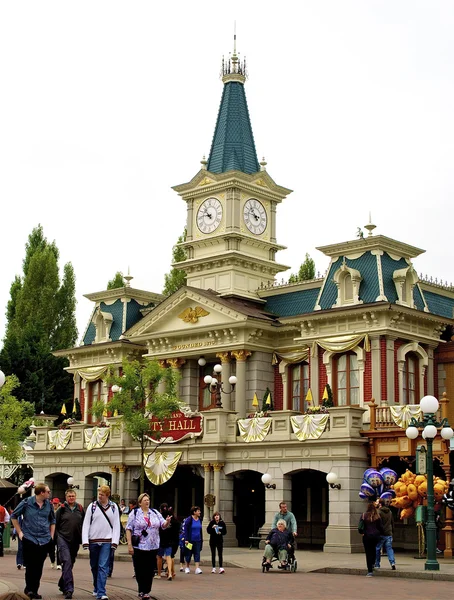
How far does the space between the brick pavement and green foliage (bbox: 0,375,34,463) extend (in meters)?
27.5

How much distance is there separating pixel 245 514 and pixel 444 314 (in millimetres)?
12052

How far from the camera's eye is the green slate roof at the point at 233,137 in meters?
45.8

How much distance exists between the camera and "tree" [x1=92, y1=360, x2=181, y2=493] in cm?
3672

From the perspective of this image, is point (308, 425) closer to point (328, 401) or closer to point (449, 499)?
point (328, 401)

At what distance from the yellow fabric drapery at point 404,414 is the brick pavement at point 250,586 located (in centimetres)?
970

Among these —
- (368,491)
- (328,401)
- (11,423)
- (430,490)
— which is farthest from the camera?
(11,423)

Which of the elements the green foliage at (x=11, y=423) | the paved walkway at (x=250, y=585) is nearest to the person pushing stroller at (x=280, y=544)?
the paved walkway at (x=250, y=585)

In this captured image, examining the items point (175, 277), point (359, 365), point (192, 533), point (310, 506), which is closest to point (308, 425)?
point (359, 365)

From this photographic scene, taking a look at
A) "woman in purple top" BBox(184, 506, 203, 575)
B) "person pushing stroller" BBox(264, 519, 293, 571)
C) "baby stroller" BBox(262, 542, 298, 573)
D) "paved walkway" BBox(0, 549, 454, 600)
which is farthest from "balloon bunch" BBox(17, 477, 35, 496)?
"person pushing stroller" BBox(264, 519, 293, 571)

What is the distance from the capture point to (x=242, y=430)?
36281mm

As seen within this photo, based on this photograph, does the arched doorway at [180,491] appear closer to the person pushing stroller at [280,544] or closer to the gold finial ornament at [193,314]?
the gold finial ornament at [193,314]

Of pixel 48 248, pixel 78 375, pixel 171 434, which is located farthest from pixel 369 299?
pixel 48 248

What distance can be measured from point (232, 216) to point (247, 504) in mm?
13055

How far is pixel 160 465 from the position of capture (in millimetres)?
38375
